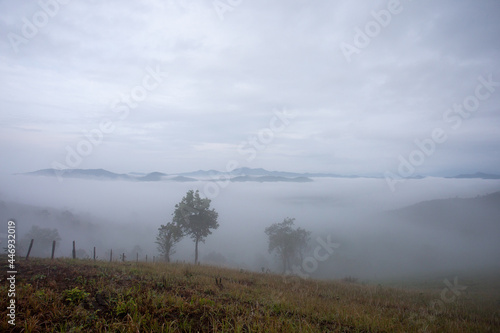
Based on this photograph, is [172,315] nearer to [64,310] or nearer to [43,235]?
[64,310]

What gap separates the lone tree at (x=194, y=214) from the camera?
136 ft

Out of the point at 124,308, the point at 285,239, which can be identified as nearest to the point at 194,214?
the point at 285,239

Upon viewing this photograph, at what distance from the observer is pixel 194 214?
4209cm

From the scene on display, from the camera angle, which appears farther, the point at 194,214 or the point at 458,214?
the point at 458,214

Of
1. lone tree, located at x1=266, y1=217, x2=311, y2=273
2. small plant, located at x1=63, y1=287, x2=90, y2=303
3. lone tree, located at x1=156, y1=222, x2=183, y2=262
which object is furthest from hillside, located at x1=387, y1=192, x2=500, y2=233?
small plant, located at x1=63, y1=287, x2=90, y2=303

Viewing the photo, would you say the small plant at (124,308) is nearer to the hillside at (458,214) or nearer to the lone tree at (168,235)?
the lone tree at (168,235)

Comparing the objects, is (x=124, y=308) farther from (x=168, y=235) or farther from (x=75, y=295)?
(x=168, y=235)

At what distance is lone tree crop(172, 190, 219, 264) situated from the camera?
41.4 meters

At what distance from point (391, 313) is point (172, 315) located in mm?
Answer: 8579

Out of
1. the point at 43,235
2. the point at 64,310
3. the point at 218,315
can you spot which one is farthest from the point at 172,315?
the point at 43,235

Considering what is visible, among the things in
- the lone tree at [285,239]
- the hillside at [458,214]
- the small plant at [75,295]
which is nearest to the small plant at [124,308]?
the small plant at [75,295]

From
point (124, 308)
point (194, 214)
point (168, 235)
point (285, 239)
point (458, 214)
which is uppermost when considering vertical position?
point (124, 308)

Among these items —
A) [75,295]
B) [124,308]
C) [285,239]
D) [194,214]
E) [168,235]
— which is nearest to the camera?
[124,308]

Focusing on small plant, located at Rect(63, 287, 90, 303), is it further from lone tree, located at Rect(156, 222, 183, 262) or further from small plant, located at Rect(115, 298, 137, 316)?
lone tree, located at Rect(156, 222, 183, 262)
